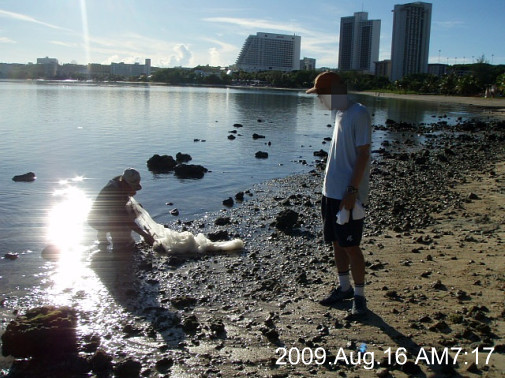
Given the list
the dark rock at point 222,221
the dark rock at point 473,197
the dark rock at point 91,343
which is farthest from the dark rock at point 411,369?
the dark rock at point 473,197

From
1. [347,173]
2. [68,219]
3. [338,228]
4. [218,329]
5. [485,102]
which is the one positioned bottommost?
[68,219]

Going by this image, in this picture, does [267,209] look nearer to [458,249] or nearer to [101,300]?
[458,249]

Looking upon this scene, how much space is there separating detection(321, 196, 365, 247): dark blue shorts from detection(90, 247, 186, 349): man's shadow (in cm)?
225

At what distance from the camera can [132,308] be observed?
7.07 meters

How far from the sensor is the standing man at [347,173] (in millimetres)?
5598

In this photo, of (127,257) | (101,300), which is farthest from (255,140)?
(101,300)

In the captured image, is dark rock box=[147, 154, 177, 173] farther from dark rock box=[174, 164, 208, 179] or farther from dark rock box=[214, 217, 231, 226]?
dark rock box=[214, 217, 231, 226]

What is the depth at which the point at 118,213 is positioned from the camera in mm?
9664

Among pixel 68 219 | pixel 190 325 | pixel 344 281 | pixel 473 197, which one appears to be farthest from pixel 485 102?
pixel 190 325

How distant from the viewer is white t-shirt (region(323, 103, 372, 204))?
5574mm

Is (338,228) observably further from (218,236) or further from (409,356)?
(218,236)

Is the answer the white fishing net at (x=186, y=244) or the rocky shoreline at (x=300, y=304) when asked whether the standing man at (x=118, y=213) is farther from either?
the rocky shoreline at (x=300, y=304)

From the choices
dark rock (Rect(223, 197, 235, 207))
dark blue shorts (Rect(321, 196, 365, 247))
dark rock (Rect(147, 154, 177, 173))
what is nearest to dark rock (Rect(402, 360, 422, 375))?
dark blue shorts (Rect(321, 196, 365, 247))

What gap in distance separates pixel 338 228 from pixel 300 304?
5.13 ft
